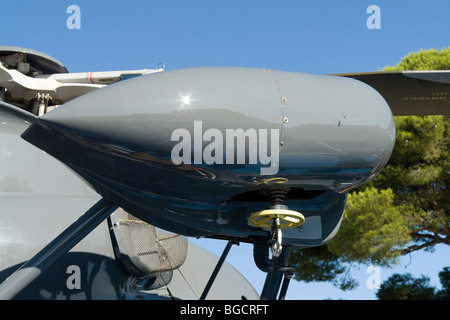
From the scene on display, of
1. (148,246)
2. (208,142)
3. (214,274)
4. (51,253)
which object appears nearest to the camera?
(208,142)

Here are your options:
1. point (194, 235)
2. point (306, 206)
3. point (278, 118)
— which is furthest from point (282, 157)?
point (194, 235)

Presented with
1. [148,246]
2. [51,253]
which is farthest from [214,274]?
[51,253]

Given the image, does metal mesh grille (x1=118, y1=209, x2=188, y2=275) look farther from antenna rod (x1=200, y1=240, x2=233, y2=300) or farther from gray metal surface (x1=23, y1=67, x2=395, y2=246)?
gray metal surface (x1=23, y1=67, x2=395, y2=246)

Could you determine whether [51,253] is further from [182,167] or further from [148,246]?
[148,246]

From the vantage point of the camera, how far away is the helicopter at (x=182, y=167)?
7.52 ft

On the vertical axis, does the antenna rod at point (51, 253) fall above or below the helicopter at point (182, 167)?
below

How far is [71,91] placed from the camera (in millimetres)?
3750

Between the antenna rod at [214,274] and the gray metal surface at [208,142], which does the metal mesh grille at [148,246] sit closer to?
the antenna rod at [214,274]

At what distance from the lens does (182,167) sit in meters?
2.36

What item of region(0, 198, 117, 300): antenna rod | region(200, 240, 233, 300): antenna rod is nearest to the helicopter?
region(0, 198, 117, 300): antenna rod

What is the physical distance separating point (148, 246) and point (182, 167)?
45.0 inches

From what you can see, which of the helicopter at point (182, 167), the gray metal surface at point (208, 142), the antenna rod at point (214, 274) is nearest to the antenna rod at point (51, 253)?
the helicopter at point (182, 167)

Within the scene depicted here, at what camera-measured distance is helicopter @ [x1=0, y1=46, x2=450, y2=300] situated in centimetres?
229
